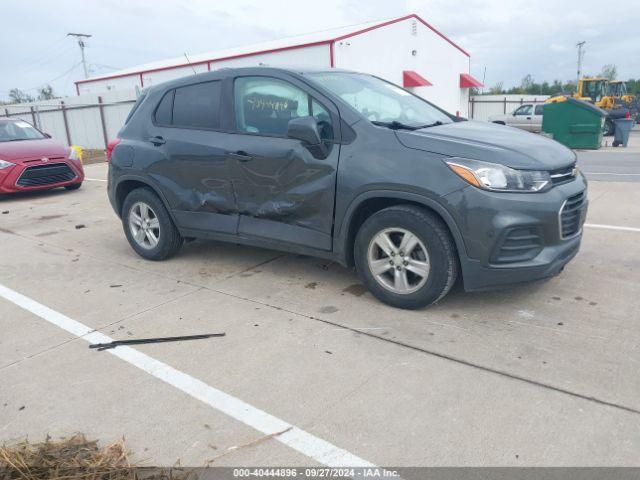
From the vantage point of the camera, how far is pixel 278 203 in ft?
14.9

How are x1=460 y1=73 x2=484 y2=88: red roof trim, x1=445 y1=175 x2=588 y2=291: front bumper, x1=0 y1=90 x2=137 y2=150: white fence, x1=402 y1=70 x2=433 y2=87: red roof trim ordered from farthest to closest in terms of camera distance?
x1=460 y1=73 x2=484 y2=88: red roof trim, x1=402 y1=70 x2=433 y2=87: red roof trim, x1=0 y1=90 x2=137 y2=150: white fence, x1=445 y1=175 x2=588 y2=291: front bumper

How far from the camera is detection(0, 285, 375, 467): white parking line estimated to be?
8.37 feet

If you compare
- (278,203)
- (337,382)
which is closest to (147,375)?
(337,382)

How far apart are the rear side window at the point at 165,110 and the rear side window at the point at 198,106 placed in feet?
0.19

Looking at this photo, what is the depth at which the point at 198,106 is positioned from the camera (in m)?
5.09

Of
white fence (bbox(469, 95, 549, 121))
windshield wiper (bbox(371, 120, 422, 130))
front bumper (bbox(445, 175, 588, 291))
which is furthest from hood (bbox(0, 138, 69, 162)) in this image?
white fence (bbox(469, 95, 549, 121))

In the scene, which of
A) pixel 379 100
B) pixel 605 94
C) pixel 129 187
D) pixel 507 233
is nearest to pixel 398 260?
pixel 507 233

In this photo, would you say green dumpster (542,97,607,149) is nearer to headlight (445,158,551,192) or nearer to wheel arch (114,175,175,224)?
headlight (445,158,551,192)

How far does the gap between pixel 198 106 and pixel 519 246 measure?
318 cm

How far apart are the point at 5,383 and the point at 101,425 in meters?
0.93

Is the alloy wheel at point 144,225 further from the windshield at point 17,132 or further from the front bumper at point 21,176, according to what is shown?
the windshield at point 17,132

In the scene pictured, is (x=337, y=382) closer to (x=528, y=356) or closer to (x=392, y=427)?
(x=392, y=427)

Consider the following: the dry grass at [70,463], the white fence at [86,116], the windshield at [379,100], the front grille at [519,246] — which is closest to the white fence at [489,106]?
the white fence at [86,116]

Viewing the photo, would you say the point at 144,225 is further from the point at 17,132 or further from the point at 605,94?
the point at 605,94
